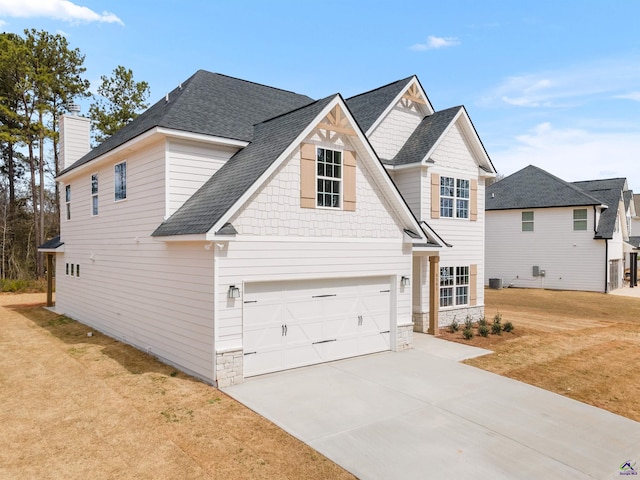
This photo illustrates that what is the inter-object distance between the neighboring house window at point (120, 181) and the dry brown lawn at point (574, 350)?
11735 millimetres

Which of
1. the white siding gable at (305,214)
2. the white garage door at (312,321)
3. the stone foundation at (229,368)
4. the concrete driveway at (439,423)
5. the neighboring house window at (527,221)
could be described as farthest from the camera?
the neighboring house window at (527,221)

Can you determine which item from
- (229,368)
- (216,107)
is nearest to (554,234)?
(216,107)

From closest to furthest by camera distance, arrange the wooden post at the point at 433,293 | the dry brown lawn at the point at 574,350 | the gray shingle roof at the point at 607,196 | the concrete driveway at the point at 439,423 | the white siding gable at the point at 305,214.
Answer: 1. the concrete driveway at the point at 439,423
2. the dry brown lawn at the point at 574,350
3. the white siding gable at the point at 305,214
4. the wooden post at the point at 433,293
5. the gray shingle roof at the point at 607,196

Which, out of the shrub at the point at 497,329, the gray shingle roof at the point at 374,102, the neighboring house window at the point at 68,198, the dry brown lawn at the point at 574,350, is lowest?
the dry brown lawn at the point at 574,350

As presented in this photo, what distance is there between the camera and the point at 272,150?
10.5 m

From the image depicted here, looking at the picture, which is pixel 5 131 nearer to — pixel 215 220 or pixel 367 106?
pixel 367 106

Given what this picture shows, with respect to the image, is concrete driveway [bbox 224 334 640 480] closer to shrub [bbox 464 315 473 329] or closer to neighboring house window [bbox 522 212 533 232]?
shrub [bbox 464 315 473 329]

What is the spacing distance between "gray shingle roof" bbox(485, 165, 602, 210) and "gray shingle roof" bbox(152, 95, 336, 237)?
25246 mm

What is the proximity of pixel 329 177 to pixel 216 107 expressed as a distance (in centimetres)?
489

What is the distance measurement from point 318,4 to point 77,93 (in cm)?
2657

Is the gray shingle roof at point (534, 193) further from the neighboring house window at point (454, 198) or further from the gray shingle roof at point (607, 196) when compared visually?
the neighboring house window at point (454, 198)

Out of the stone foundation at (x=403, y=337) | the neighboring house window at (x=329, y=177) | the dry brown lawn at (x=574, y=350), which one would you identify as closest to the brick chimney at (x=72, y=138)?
the neighboring house window at (x=329, y=177)

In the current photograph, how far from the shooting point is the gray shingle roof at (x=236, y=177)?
9594mm

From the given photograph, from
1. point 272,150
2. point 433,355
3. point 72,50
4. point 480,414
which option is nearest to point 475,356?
point 433,355
